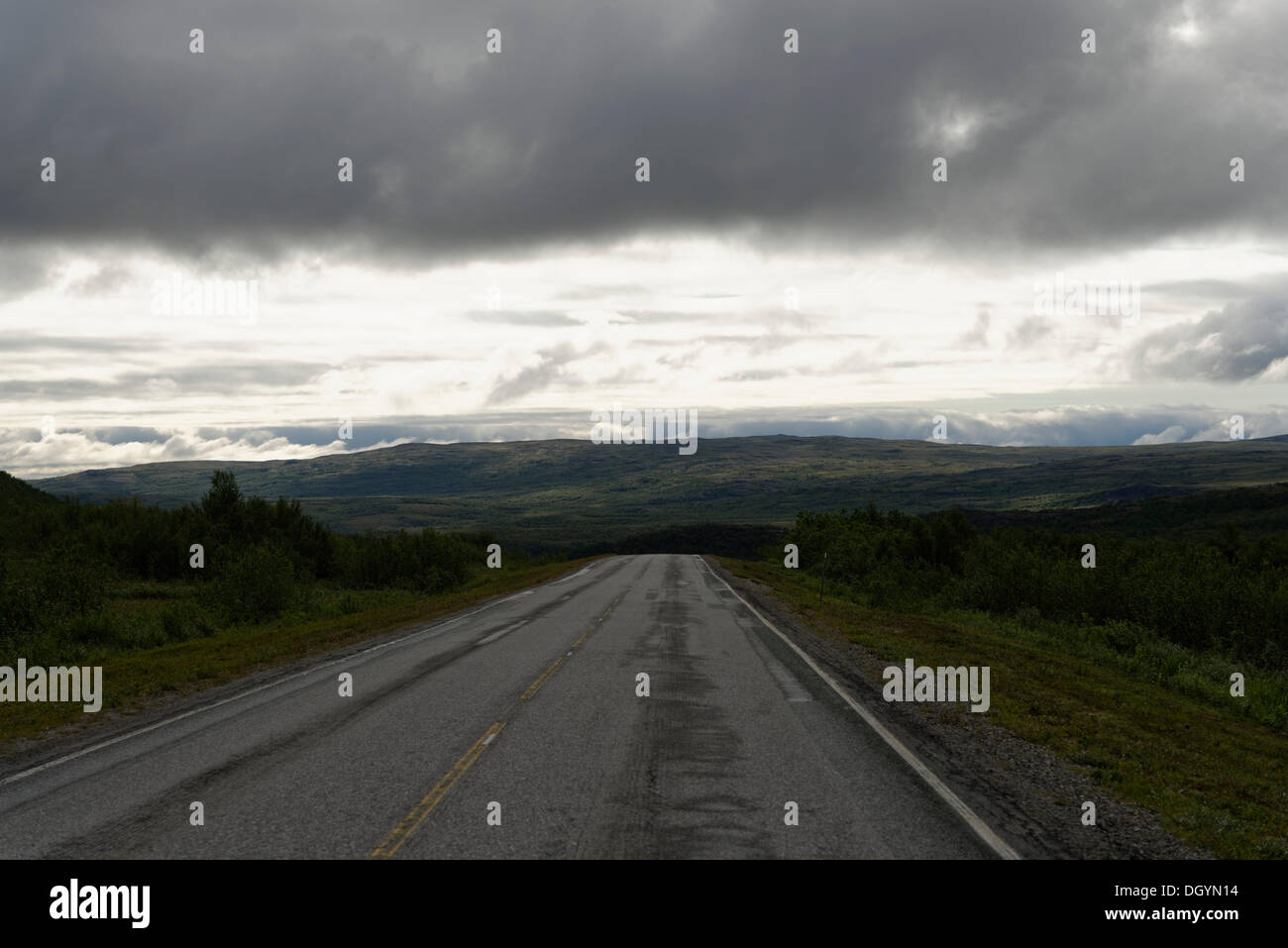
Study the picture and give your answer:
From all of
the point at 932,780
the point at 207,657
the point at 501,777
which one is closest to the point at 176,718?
the point at 501,777

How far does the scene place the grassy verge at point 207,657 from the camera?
13828 millimetres

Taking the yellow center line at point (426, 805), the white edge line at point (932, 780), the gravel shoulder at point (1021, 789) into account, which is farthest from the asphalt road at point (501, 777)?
the gravel shoulder at point (1021, 789)

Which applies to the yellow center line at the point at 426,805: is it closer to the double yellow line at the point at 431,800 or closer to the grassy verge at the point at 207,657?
the double yellow line at the point at 431,800

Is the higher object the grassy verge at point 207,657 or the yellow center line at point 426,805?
the yellow center line at point 426,805

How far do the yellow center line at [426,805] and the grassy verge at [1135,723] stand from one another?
7.00m

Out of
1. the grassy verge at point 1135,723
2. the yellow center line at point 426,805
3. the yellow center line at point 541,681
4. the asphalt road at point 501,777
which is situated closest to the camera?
the yellow center line at point 426,805

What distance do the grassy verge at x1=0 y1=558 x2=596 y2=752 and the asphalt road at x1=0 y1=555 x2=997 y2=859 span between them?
1.88m

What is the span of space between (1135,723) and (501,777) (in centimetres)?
1071

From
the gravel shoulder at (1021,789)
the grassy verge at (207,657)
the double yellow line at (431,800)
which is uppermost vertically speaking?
the double yellow line at (431,800)

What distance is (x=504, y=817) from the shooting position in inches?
307

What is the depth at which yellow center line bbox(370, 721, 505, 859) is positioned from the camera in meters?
7.00

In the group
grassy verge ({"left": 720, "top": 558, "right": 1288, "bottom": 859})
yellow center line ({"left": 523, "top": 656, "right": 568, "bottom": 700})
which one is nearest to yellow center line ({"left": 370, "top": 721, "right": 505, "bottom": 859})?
yellow center line ({"left": 523, "top": 656, "right": 568, "bottom": 700})

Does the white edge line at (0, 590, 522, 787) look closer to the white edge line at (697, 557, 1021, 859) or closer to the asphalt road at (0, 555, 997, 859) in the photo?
the asphalt road at (0, 555, 997, 859)
